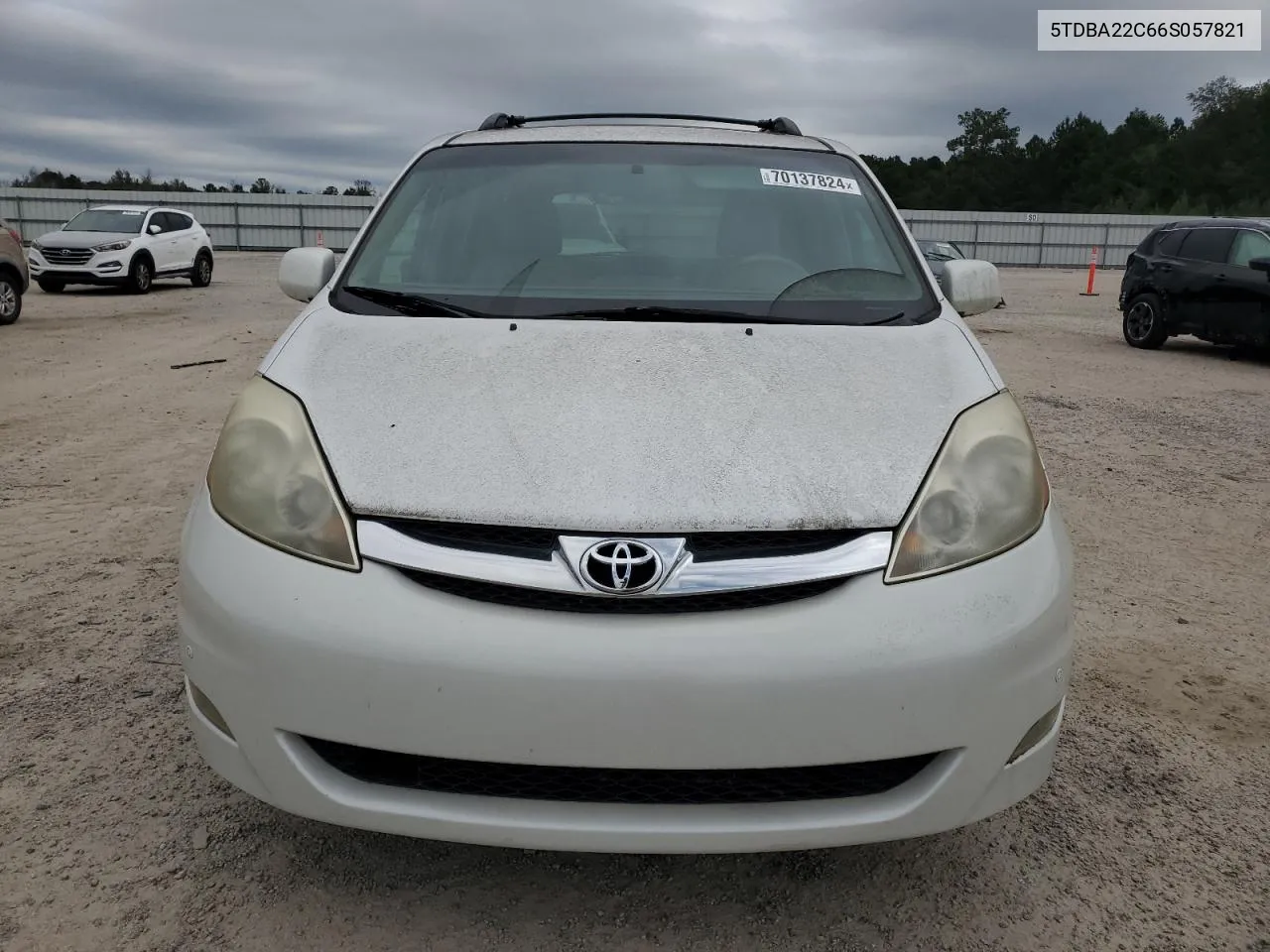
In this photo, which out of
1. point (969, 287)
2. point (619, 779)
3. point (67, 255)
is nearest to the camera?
point (619, 779)

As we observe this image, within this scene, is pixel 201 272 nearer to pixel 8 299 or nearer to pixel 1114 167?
pixel 8 299

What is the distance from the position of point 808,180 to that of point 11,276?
12900 millimetres

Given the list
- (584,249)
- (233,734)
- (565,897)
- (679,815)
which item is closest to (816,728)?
(679,815)

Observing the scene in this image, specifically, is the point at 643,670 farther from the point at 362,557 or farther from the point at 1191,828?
the point at 1191,828

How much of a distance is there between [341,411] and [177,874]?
104cm

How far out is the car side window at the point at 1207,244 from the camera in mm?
11742

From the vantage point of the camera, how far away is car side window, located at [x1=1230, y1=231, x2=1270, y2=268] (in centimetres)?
1134

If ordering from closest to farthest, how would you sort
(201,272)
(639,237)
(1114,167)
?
(639,237) < (201,272) < (1114,167)

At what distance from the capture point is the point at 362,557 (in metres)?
1.80

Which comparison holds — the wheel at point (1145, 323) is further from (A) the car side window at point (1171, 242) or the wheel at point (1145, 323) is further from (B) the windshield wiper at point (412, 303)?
(B) the windshield wiper at point (412, 303)

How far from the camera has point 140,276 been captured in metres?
18.0

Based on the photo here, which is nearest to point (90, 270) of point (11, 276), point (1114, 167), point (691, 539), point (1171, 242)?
point (11, 276)

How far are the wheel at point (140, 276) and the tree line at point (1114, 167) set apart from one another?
140 feet

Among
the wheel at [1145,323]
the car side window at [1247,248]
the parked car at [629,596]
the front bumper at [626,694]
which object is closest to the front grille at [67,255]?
the wheel at [1145,323]
